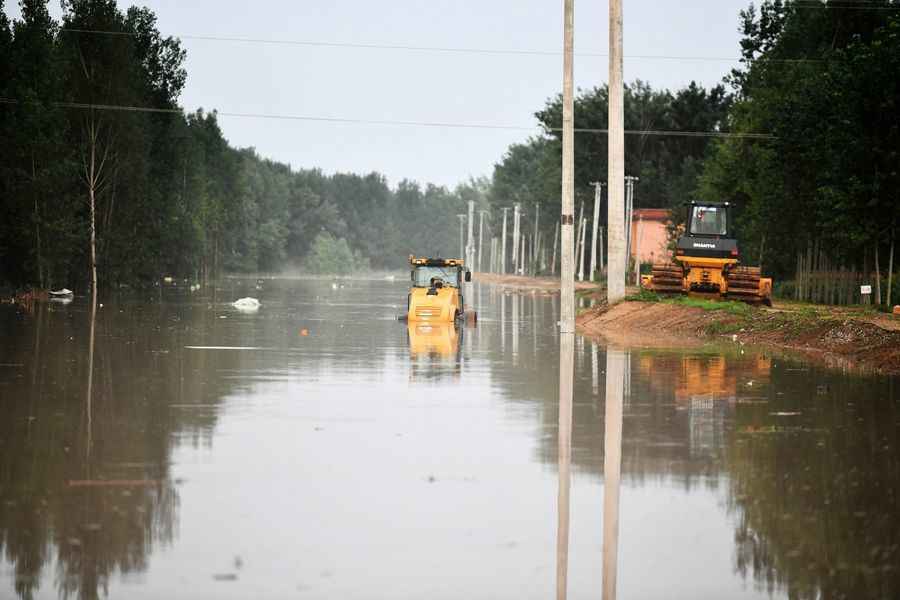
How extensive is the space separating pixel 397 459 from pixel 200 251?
117 meters

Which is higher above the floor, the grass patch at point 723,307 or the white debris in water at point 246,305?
the grass patch at point 723,307

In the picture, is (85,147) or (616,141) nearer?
(616,141)

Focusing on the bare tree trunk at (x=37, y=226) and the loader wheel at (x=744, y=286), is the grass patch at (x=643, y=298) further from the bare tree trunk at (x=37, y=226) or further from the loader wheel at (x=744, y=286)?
the bare tree trunk at (x=37, y=226)

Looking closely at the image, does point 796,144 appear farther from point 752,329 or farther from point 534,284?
point 534,284

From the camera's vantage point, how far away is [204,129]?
147 m

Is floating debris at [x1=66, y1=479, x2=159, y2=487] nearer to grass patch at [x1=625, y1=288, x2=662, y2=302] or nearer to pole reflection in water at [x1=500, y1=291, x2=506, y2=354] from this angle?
pole reflection in water at [x1=500, y1=291, x2=506, y2=354]

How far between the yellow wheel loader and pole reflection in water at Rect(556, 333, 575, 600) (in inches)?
572

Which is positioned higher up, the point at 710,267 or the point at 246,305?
the point at 710,267

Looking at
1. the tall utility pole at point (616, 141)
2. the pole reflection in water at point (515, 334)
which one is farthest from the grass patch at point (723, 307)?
the pole reflection in water at point (515, 334)

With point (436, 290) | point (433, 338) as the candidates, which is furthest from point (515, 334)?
point (436, 290)

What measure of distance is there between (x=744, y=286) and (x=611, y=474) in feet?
124

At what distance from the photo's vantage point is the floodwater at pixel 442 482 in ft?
27.5

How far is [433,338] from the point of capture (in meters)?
33.5

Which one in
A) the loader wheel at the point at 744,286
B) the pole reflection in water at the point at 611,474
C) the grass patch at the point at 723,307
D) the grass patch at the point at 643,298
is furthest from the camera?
the loader wheel at the point at 744,286
